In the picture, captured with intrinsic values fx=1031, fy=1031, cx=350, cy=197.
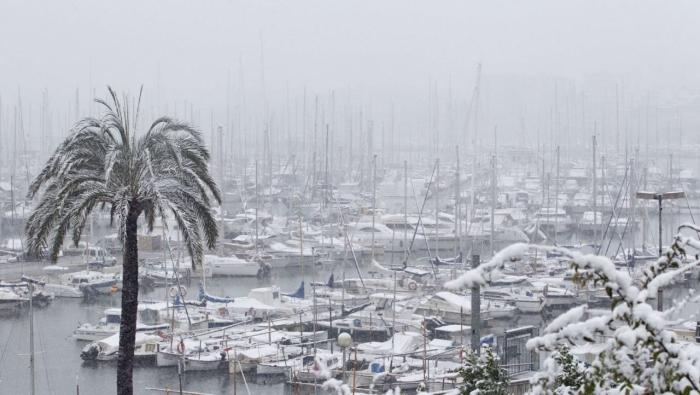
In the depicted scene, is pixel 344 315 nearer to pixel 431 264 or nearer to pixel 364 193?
pixel 431 264

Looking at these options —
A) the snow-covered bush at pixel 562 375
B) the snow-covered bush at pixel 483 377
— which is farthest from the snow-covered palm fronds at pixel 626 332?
the snow-covered bush at pixel 483 377

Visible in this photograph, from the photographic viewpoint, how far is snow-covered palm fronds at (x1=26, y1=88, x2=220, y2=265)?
11.7m

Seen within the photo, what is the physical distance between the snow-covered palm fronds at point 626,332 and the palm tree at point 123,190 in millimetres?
8055

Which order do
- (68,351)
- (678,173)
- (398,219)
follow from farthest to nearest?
(678,173) < (398,219) < (68,351)

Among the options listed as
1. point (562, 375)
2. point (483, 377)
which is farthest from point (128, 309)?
point (562, 375)

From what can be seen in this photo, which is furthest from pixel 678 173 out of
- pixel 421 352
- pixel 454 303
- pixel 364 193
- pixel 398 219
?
pixel 421 352

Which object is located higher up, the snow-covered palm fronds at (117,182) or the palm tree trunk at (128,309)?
the snow-covered palm fronds at (117,182)

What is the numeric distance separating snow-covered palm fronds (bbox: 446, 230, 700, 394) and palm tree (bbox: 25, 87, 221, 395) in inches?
317

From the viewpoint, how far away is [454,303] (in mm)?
36062

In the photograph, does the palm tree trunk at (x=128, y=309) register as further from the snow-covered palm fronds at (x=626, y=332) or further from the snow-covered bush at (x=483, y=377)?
the snow-covered palm fronds at (x=626, y=332)

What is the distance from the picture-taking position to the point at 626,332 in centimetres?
377

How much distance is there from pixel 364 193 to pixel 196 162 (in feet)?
229

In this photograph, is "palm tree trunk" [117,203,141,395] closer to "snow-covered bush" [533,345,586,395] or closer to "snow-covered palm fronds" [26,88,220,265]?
"snow-covered palm fronds" [26,88,220,265]

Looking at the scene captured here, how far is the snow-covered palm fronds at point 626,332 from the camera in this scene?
12.4ft
